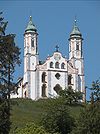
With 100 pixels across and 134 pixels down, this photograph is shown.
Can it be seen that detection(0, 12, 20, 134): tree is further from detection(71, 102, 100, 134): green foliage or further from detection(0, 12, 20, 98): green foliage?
detection(71, 102, 100, 134): green foliage

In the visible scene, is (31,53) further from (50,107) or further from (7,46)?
(7,46)

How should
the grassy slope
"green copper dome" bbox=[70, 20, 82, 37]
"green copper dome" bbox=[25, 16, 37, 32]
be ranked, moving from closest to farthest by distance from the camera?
the grassy slope < "green copper dome" bbox=[25, 16, 37, 32] < "green copper dome" bbox=[70, 20, 82, 37]

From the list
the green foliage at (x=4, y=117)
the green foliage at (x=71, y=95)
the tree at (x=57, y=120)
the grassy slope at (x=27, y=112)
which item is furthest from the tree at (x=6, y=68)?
the green foliage at (x=71, y=95)

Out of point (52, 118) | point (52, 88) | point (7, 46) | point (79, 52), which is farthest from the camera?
point (79, 52)

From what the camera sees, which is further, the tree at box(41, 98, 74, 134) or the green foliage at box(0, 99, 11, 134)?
the tree at box(41, 98, 74, 134)

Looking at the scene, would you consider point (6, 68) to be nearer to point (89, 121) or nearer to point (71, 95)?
point (89, 121)

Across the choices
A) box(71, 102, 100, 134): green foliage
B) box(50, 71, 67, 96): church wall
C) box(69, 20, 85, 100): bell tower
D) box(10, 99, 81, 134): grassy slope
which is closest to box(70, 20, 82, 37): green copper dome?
box(69, 20, 85, 100): bell tower

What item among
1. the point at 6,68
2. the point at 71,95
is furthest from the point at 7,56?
the point at 71,95

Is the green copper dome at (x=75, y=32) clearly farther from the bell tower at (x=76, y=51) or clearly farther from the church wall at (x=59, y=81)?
the church wall at (x=59, y=81)

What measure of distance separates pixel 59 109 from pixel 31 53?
59.5 metres

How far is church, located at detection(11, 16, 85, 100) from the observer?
4887 inches

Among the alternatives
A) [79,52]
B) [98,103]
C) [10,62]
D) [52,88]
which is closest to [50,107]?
[98,103]

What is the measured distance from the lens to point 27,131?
56.3 metres

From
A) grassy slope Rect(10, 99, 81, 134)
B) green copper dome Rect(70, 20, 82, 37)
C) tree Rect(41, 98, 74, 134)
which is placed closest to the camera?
tree Rect(41, 98, 74, 134)
